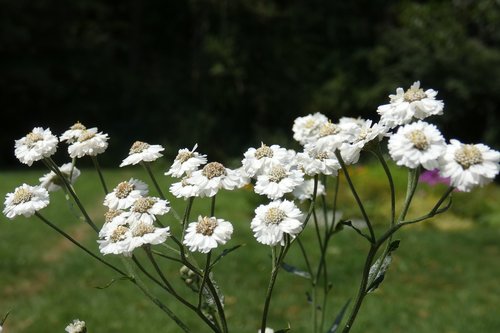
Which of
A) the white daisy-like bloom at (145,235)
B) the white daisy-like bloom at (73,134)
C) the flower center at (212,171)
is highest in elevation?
the white daisy-like bloom at (73,134)

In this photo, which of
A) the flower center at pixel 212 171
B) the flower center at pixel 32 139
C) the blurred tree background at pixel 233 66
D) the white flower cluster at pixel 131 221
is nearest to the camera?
the white flower cluster at pixel 131 221

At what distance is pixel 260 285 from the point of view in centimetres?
440

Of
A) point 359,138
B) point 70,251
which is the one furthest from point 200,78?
point 359,138

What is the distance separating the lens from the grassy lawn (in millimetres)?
3750

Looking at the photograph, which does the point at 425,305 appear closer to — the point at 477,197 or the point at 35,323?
the point at 35,323

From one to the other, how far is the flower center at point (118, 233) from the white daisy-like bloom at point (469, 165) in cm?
49

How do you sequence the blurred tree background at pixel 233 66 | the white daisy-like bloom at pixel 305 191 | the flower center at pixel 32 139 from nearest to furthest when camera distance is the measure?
the flower center at pixel 32 139, the white daisy-like bloom at pixel 305 191, the blurred tree background at pixel 233 66

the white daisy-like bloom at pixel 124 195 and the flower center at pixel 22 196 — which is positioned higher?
the flower center at pixel 22 196

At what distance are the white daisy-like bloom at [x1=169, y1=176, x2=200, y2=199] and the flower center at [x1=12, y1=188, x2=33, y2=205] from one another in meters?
0.26

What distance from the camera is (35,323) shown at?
362 centimetres

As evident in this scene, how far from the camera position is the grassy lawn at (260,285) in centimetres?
375

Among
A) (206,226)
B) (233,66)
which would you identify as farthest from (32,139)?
(233,66)

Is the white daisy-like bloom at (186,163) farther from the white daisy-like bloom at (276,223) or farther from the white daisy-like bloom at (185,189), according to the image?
the white daisy-like bloom at (276,223)

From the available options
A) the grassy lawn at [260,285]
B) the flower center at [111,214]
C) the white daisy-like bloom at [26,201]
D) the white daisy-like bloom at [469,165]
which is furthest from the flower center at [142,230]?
the grassy lawn at [260,285]
